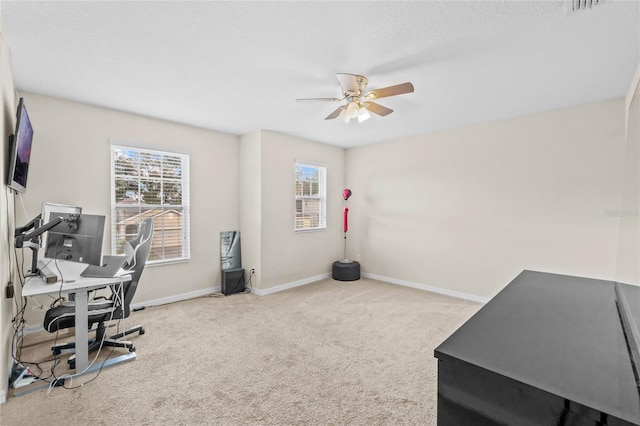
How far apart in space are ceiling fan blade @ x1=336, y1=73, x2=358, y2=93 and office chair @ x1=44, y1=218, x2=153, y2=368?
223 cm

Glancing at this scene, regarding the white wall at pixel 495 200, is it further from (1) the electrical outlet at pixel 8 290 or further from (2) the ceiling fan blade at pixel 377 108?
(1) the electrical outlet at pixel 8 290

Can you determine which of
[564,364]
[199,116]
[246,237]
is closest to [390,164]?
[246,237]

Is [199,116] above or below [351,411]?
above

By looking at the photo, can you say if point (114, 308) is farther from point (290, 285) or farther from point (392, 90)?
point (392, 90)

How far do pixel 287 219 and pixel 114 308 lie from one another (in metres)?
2.68

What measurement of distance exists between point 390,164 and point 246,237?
277 cm

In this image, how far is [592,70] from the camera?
8.20ft

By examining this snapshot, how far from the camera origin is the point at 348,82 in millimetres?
2461

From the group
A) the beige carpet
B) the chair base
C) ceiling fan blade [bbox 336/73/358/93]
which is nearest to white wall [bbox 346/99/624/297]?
the beige carpet

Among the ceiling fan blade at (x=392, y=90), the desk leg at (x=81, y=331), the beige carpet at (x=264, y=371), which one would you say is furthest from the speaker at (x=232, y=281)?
the ceiling fan blade at (x=392, y=90)

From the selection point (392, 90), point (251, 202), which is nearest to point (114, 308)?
point (251, 202)

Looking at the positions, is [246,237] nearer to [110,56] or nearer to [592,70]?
[110,56]

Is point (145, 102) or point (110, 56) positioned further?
point (145, 102)

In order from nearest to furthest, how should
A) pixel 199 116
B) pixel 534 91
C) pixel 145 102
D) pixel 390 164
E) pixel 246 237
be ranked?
pixel 534 91, pixel 145 102, pixel 199 116, pixel 246 237, pixel 390 164
